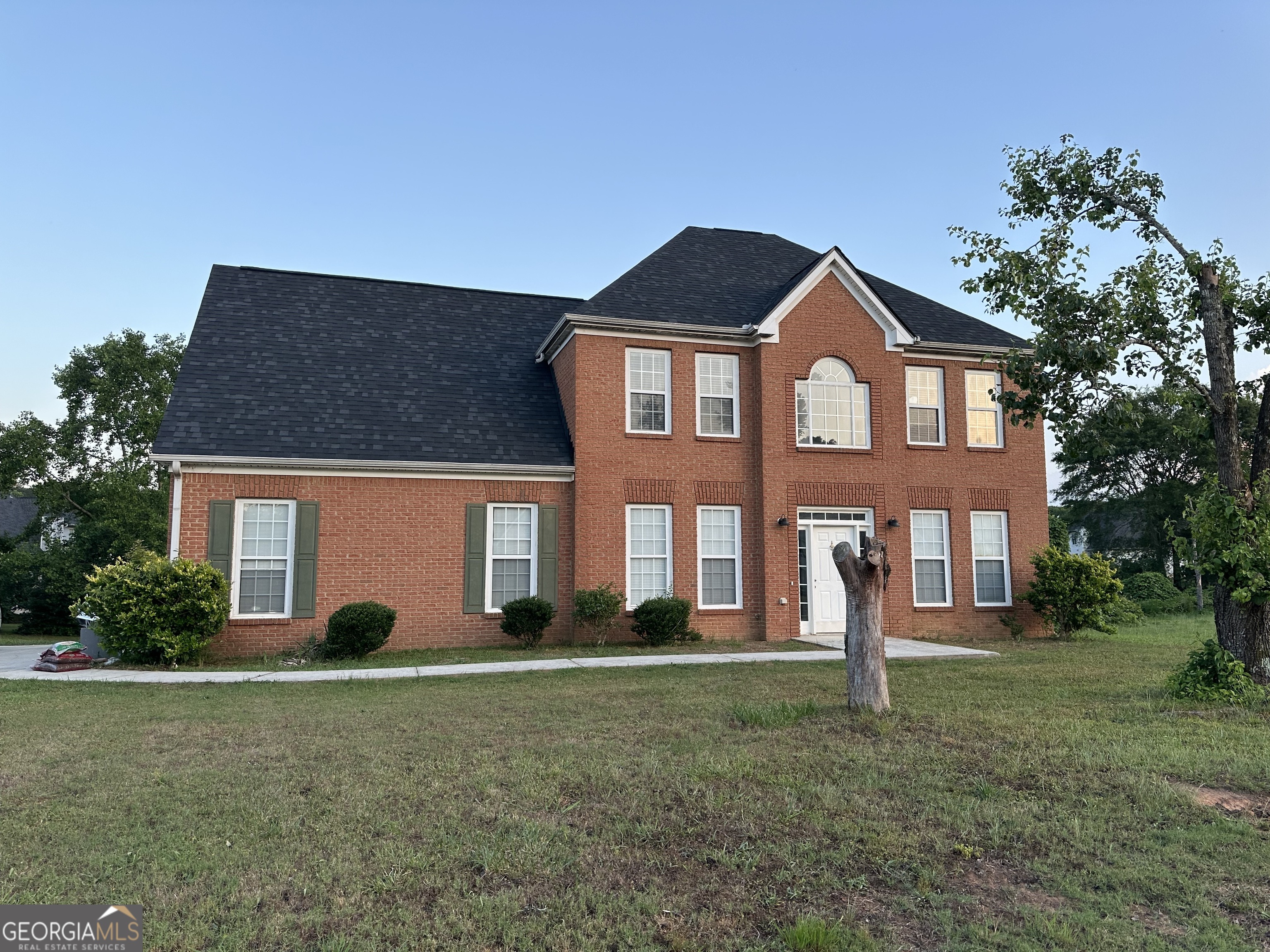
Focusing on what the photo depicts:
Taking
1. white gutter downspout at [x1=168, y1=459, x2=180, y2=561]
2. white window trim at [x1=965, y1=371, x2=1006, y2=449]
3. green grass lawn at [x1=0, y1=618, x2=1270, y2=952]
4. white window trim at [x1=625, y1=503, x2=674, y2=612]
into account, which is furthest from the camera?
white window trim at [x1=965, y1=371, x2=1006, y2=449]

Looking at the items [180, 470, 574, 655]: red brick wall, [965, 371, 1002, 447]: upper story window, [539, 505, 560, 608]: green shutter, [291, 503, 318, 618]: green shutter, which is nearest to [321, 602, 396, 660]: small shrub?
[291, 503, 318, 618]: green shutter

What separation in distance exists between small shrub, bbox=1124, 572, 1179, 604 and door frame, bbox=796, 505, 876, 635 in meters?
18.4

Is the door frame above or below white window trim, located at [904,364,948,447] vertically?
below

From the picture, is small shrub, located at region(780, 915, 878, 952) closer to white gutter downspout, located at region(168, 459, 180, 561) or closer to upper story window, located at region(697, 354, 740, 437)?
white gutter downspout, located at region(168, 459, 180, 561)

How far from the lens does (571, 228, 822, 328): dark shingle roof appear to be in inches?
688

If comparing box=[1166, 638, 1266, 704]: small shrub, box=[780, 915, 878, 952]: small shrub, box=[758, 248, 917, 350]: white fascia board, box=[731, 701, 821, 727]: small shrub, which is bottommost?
box=[780, 915, 878, 952]: small shrub

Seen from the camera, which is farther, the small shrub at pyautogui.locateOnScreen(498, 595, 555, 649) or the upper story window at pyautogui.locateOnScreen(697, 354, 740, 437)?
the upper story window at pyautogui.locateOnScreen(697, 354, 740, 437)

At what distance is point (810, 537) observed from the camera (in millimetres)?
17781

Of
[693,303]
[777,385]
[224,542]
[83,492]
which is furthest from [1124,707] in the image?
[83,492]

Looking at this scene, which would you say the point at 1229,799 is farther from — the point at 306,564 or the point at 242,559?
the point at 242,559

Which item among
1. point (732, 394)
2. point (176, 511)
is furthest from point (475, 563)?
point (732, 394)

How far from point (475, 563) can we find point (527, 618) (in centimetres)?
157

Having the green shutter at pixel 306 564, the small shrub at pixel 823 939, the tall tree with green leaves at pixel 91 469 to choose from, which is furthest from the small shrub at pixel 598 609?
the tall tree with green leaves at pixel 91 469

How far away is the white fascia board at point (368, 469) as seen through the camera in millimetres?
14711
